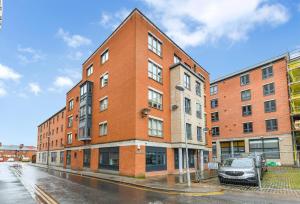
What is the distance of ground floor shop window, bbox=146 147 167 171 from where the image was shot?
73.9 ft

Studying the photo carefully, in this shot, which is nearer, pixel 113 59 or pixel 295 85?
pixel 113 59

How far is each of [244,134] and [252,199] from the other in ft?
114

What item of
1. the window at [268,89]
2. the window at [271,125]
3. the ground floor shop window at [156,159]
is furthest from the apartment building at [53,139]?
the window at [268,89]

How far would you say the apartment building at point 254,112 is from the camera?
37.7m

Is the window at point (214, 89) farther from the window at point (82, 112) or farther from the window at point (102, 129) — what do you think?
the window at point (102, 129)

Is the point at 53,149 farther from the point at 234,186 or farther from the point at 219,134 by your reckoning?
the point at 234,186

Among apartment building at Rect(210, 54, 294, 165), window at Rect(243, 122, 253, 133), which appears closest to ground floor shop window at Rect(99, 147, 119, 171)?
apartment building at Rect(210, 54, 294, 165)

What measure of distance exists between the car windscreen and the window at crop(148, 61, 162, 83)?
40.9ft

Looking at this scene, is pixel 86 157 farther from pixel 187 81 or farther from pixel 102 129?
pixel 187 81

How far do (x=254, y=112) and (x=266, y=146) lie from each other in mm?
6400

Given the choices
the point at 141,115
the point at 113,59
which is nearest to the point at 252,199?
the point at 141,115

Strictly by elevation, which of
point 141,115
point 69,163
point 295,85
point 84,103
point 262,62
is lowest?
point 69,163

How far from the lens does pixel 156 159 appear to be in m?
23.5

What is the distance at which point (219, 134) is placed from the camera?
47594mm
